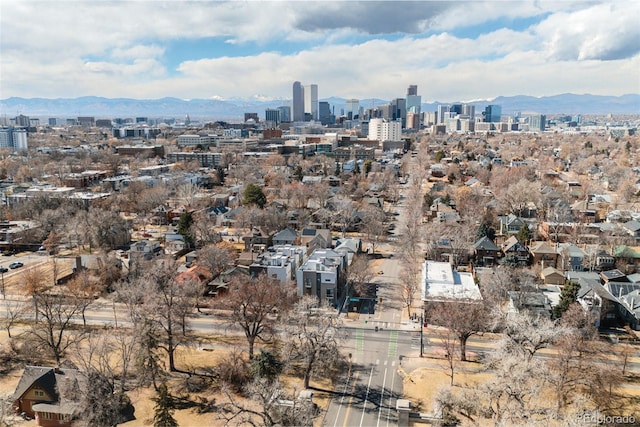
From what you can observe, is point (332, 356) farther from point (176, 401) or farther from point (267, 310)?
point (176, 401)

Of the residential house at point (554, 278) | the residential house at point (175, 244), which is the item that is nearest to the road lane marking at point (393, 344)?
the residential house at point (554, 278)

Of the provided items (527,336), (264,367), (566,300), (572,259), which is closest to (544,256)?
(572,259)

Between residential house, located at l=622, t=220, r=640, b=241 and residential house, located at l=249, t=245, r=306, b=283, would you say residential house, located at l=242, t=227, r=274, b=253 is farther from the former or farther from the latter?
residential house, located at l=622, t=220, r=640, b=241

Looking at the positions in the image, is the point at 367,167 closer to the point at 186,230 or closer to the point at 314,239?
the point at 314,239

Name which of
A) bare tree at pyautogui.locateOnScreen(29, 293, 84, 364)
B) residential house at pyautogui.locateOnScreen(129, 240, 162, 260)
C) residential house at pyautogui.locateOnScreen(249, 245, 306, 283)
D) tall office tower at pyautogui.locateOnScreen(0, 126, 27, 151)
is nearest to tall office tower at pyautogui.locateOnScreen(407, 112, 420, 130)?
tall office tower at pyautogui.locateOnScreen(0, 126, 27, 151)

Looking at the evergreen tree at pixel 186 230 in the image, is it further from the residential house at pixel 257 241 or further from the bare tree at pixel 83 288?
the bare tree at pixel 83 288

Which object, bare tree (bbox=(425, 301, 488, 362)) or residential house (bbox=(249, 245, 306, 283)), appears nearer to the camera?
bare tree (bbox=(425, 301, 488, 362))
